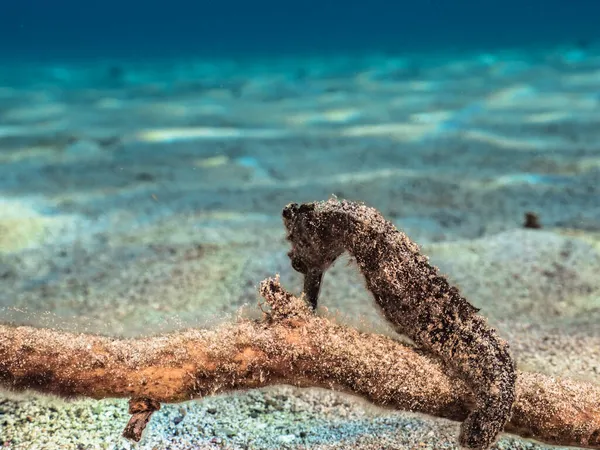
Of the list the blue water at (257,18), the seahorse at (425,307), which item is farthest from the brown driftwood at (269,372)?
the blue water at (257,18)

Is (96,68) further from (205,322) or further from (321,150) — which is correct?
(205,322)

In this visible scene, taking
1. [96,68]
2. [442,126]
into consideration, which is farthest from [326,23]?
[442,126]

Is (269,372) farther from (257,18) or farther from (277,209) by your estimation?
(257,18)

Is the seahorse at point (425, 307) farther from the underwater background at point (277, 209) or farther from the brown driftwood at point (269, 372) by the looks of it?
the underwater background at point (277, 209)

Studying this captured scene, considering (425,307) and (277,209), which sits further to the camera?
(277,209)

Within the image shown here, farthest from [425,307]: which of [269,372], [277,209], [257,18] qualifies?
[257,18]

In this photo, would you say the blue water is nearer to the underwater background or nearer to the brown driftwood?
the underwater background
